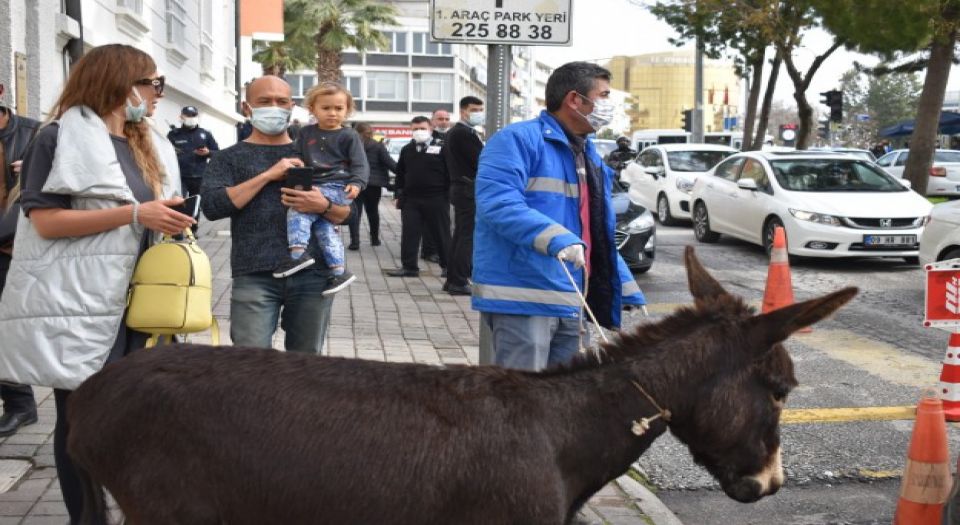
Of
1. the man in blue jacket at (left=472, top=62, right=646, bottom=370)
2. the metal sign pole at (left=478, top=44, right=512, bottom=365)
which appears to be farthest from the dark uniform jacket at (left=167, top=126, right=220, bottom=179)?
the man in blue jacket at (left=472, top=62, right=646, bottom=370)

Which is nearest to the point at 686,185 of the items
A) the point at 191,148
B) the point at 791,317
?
the point at 191,148

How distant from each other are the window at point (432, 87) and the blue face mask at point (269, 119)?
7880 centimetres

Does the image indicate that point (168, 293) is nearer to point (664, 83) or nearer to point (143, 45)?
point (143, 45)

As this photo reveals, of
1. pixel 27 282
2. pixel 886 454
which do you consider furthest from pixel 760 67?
pixel 27 282

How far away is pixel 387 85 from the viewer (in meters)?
82.9

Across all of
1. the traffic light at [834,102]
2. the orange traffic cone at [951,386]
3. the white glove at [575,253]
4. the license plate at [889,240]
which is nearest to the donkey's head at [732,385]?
the white glove at [575,253]

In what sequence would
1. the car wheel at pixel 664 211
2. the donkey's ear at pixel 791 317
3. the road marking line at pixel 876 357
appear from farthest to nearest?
the car wheel at pixel 664 211, the road marking line at pixel 876 357, the donkey's ear at pixel 791 317

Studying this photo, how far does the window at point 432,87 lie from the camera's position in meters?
82.5

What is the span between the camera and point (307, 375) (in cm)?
268

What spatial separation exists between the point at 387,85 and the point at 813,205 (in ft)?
233

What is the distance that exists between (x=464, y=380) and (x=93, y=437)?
0.93 m

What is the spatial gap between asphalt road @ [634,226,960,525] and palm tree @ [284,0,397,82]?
3221 centimetres

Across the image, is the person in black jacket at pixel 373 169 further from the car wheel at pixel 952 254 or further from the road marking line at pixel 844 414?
the road marking line at pixel 844 414

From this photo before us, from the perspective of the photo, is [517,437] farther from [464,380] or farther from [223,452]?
[223,452]
